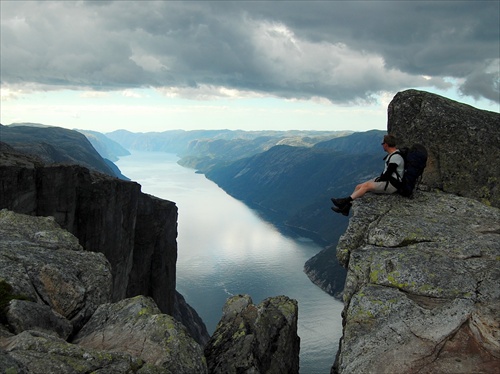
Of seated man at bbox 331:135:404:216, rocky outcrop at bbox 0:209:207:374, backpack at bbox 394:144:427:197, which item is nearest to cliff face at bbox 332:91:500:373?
seated man at bbox 331:135:404:216

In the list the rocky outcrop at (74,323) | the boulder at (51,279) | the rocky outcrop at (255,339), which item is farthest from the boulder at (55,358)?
the rocky outcrop at (255,339)

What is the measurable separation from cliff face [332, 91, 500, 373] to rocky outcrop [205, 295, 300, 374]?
3.70 meters

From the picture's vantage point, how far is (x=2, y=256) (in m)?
16.5

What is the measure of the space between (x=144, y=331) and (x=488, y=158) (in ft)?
70.4

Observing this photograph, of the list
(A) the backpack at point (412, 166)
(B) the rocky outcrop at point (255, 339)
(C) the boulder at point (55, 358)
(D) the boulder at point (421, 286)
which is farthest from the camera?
(A) the backpack at point (412, 166)

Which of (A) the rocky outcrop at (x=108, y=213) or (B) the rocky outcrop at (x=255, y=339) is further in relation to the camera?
(A) the rocky outcrop at (x=108, y=213)

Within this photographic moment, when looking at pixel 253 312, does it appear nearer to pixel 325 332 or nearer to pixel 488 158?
pixel 488 158

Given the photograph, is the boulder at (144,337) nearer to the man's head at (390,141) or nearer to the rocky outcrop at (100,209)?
the man's head at (390,141)

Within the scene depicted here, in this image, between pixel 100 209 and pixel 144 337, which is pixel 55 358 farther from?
pixel 100 209

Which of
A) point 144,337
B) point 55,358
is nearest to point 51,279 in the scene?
point 144,337

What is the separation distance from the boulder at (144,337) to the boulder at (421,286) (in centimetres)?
513

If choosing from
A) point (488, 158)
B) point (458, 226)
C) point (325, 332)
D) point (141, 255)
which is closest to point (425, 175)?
point (488, 158)

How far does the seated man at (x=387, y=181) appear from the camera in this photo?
65.4 feet

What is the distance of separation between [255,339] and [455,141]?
16.6 m
